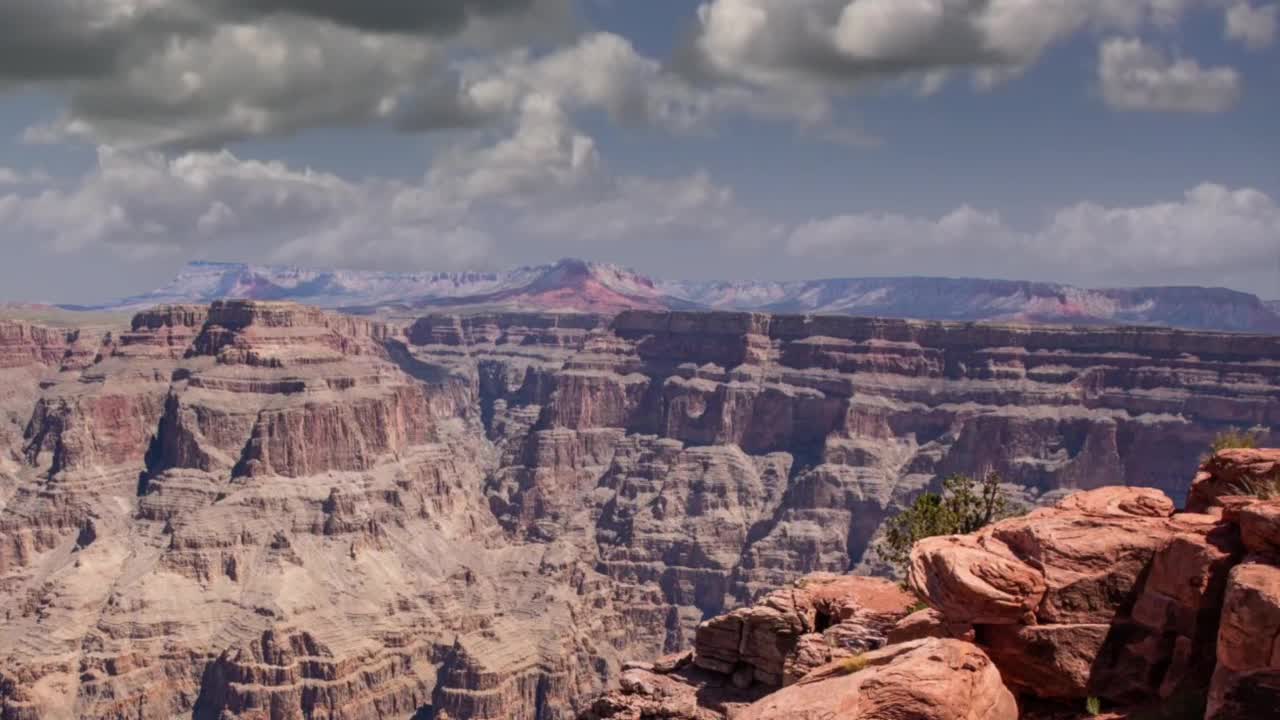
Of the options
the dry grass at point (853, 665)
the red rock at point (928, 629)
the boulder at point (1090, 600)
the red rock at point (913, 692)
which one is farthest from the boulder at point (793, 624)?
the red rock at point (913, 692)

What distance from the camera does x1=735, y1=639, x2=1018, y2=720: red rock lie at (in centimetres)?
2616

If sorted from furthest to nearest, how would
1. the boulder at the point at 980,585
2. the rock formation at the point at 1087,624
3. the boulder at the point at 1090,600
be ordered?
1. the boulder at the point at 980,585
2. the boulder at the point at 1090,600
3. the rock formation at the point at 1087,624

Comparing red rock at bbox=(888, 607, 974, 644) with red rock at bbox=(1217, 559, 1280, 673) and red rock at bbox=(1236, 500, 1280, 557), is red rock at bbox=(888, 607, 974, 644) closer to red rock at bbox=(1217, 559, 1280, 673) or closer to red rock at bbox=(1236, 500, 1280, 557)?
red rock at bbox=(1217, 559, 1280, 673)

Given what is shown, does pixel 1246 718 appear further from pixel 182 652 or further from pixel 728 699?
pixel 182 652

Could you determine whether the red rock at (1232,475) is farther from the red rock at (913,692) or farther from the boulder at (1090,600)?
the red rock at (913,692)

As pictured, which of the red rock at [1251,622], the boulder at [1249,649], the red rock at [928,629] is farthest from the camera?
the red rock at [928,629]

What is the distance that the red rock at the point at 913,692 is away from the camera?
26.2m

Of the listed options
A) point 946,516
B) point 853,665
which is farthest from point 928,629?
point 946,516

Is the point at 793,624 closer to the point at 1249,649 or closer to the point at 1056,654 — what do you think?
the point at 1056,654

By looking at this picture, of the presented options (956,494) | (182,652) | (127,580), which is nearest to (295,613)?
(182,652)

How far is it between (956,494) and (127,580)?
170 metres

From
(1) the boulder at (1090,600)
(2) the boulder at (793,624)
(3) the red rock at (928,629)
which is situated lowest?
(2) the boulder at (793,624)

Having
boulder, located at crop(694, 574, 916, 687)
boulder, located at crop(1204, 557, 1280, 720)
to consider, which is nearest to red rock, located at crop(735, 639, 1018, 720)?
boulder, located at crop(1204, 557, 1280, 720)

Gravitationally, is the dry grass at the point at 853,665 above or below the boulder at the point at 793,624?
above
